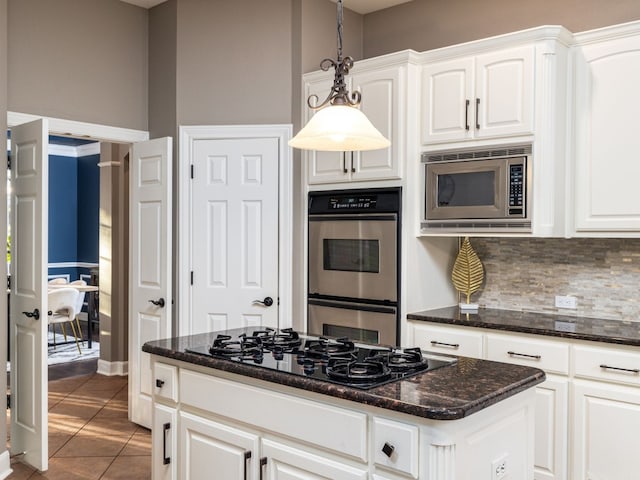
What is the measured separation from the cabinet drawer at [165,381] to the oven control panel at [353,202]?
5.64 feet

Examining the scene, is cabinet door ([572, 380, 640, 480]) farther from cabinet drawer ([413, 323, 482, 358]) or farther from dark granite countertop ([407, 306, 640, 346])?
cabinet drawer ([413, 323, 482, 358])

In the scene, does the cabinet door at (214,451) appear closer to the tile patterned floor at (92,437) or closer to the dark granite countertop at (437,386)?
the dark granite countertop at (437,386)

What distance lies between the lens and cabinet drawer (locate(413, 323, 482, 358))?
3.41 m

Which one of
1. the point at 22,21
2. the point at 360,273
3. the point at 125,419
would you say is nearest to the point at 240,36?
the point at 22,21

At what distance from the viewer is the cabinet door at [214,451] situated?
2230 millimetres

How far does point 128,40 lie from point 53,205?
5430mm

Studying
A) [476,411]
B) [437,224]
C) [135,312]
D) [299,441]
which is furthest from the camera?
[135,312]

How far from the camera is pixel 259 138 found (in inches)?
163

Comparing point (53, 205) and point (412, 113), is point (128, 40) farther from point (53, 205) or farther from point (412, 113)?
point (53, 205)

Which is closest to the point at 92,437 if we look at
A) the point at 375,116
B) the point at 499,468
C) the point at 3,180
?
the point at 3,180

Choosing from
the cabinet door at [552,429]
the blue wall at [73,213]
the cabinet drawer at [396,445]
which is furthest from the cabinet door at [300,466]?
the blue wall at [73,213]

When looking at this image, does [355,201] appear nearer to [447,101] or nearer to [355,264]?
[355,264]

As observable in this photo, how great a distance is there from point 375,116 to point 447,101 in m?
0.45

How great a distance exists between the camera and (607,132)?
3223 millimetres
